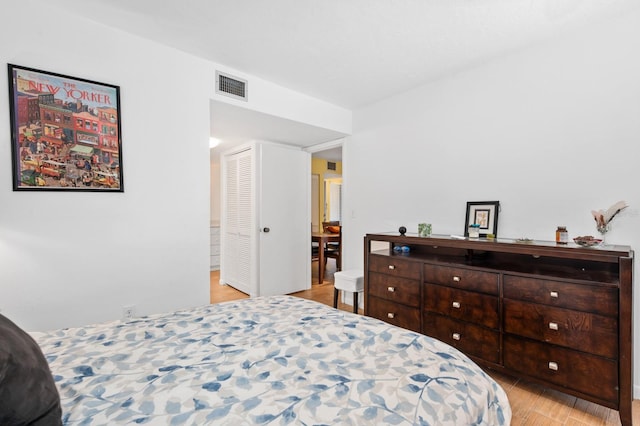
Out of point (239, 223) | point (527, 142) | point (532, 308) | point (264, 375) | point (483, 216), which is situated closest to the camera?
point (264, 375)

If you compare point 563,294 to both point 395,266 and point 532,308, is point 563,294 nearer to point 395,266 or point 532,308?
point 532,308

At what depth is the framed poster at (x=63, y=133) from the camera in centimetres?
184

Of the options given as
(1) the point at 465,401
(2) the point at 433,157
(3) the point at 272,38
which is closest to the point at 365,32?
(3) the point at 272,38

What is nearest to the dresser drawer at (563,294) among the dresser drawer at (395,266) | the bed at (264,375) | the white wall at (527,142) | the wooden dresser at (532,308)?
the wooden dresser at (532,308)

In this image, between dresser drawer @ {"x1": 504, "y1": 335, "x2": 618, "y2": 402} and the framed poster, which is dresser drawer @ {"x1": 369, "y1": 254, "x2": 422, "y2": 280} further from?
the framed poster

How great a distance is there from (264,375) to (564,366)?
1856mm

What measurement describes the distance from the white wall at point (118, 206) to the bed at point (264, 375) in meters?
0.81

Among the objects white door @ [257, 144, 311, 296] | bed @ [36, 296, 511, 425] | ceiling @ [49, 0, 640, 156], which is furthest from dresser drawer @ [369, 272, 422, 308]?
ceiling @ [49, 0, 640, 156]

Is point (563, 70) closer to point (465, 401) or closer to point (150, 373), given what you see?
point (465, 401)

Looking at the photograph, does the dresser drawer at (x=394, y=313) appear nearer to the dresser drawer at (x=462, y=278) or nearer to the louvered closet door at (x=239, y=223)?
the dresser drawer at (x=462, y=278)

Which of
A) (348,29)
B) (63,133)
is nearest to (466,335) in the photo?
(348,29)

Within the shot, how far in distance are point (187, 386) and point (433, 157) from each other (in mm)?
2764

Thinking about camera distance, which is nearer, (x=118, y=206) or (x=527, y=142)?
(x=118, y=206)

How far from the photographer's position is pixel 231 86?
8.96 feet
